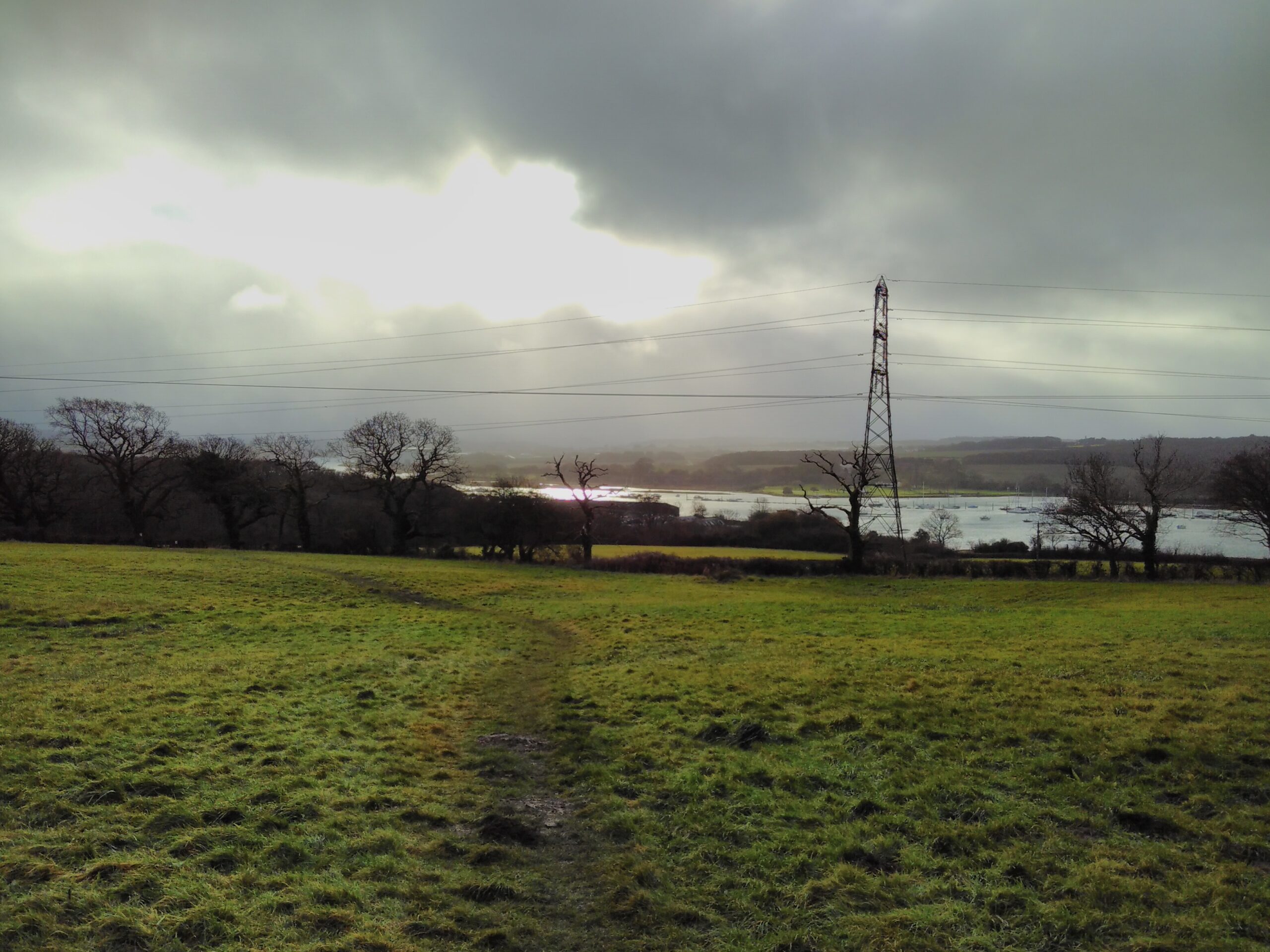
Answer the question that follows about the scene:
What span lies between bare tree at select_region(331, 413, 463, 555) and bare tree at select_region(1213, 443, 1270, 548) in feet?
193

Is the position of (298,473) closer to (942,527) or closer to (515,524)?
(515,524)

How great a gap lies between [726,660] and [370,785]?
9296mm

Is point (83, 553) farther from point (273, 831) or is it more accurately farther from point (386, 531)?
point (273, 831)

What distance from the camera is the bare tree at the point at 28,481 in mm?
52500

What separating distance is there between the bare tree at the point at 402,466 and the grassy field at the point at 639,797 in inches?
1522

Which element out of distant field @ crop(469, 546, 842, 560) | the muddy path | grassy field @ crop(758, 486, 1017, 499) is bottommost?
distant field @ crop(469, 546, 842, 560)

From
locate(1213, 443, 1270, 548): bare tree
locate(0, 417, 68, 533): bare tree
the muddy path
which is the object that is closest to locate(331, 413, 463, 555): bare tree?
locate(0, 417, 68, 533): bare tree

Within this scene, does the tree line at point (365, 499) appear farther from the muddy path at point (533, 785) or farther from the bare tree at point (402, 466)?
the muddy path at point (533, 785)

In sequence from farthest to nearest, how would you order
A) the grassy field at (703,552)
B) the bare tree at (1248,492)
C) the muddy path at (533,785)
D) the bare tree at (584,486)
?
the grassy field at (703,552)
the bare tree at (584,486)
the bare tree at (1248,492)
the muddy path at (533,785)

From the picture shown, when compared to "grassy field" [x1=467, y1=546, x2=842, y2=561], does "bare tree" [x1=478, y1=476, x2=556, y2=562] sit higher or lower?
higher

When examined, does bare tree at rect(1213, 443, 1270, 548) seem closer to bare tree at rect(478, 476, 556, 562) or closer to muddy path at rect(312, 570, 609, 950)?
bare tree at rect(478, 476, 556, 562)

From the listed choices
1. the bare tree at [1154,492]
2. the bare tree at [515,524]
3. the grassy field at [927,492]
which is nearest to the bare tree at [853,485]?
the grassy field at [927,492]

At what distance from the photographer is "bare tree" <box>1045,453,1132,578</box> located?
131ft

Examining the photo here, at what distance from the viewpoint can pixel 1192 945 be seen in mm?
4637
